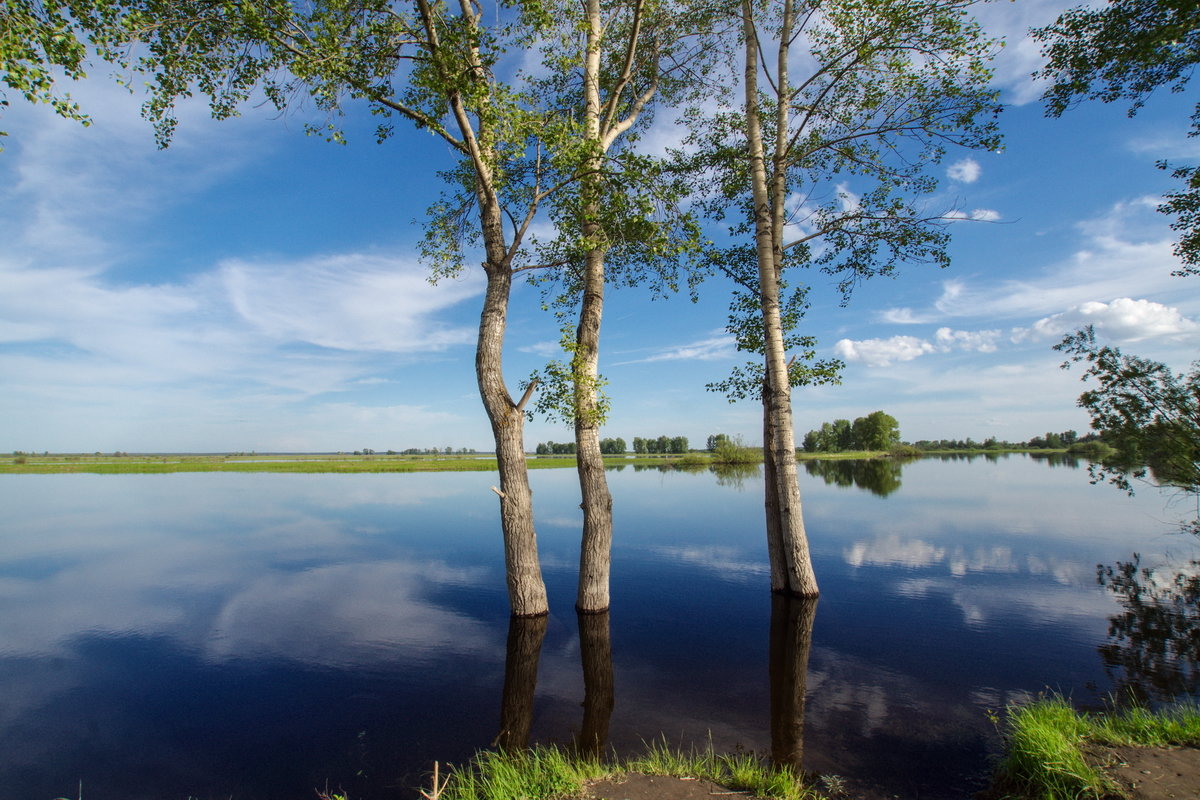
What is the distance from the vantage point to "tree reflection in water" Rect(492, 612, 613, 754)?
20.2 ft

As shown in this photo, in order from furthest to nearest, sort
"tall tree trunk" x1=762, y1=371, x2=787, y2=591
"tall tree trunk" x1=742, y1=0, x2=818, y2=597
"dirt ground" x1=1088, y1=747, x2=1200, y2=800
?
"tall tree trunk" x1=762, y1=371, x2=787, y2=591, "tall tree trunk" x1=742, y1=0, x2=818, y2=597, "dirt ground" x1=1088, y1=747, x2=1200, y2=800

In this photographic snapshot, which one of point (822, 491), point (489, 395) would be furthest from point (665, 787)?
point (822, 491)

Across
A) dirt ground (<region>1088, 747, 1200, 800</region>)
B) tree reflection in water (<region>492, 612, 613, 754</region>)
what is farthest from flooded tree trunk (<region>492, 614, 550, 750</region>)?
dirt ground (<region>1088, 747, 1200, 800</region>)

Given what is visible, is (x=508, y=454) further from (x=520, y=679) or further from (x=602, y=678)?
(x=602, y=678)

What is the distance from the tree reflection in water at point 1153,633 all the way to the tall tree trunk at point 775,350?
16.3 ft

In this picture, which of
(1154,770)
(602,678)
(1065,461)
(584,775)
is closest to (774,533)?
(602,678)

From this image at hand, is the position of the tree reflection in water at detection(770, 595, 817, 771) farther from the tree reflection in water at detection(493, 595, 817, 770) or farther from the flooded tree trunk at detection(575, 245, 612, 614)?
the flooded tree trunk at detection(575, 245, 612, 614)

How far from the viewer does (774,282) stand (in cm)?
1188

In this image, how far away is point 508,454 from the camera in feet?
34.6

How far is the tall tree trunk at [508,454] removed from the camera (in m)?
10.4

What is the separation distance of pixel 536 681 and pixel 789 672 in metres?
3.98

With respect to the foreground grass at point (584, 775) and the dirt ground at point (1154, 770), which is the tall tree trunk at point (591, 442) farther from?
the dirt ground at point (1154, 770)

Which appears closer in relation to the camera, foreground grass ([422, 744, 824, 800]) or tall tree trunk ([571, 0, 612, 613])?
foreground grass ([422, 744, 824, 800])

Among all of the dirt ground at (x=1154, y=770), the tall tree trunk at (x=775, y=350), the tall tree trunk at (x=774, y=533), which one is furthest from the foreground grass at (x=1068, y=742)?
the tall tree trunk at (x=774, y=533)
